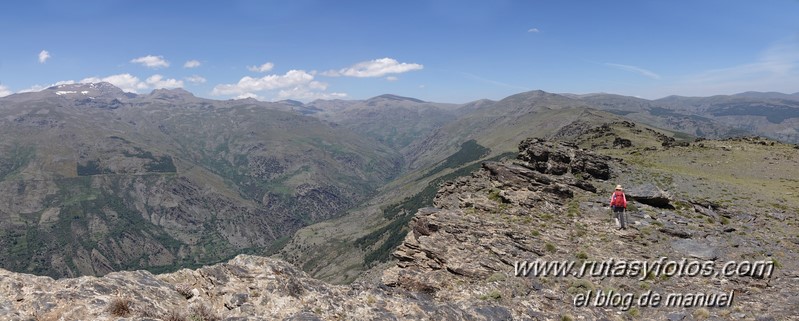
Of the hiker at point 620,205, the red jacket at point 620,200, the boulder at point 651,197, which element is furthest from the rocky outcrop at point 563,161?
the red jacket at point 620,200

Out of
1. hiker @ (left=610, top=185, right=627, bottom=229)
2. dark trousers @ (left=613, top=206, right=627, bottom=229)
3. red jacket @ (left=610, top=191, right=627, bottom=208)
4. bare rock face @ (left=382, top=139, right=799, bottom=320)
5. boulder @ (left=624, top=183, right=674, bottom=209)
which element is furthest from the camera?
boulder @ (left=624, top=183, right=674, bottom=209)

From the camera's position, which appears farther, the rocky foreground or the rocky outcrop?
the rocky outcrop

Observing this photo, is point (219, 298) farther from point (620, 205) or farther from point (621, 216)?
point (621, 216)

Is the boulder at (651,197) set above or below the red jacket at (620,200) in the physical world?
below

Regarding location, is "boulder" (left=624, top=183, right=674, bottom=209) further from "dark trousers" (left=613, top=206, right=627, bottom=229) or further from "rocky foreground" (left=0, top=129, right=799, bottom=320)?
"dark trousers" (left=613, top=206, right=627, bottom=229)

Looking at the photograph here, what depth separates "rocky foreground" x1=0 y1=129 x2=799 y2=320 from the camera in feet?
51.0

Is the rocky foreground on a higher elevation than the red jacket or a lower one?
lower

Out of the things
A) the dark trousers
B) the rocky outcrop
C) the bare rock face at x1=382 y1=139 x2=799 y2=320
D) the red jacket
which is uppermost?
the rocky outcrop

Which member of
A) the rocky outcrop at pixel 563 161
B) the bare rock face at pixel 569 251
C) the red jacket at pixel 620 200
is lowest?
the bare rock face at pixel 569 251

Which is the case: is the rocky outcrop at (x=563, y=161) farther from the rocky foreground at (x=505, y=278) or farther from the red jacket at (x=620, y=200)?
the red jacket at (x=620, y=200)

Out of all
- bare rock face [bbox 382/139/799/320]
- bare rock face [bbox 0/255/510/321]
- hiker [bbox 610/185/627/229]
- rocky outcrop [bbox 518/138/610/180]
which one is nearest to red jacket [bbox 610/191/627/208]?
hiker [bbox 610/185/627/229]

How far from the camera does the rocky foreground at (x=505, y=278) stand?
15.5m

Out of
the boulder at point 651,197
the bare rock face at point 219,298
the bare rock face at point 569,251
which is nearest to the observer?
the bare rock face at point 219,298

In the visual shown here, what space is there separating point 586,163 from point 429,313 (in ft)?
133
